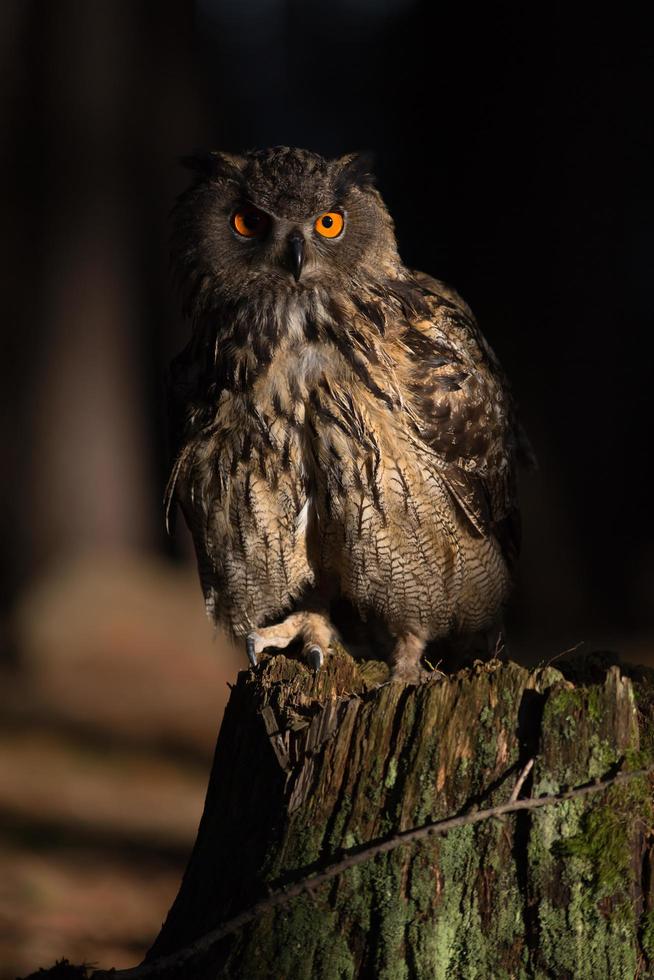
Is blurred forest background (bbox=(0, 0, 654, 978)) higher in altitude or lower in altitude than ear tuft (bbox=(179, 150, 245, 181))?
higher

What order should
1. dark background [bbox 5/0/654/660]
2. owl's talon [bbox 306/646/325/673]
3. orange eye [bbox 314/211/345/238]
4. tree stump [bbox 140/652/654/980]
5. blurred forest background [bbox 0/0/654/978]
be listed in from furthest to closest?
dark background [bbox 5/0/654/660] < blurred forest background [bbox 0/0/654/978] < orange eye [bbox 314/211/345/238] < owl's talon [bbox 306/646/325/673] < tree stump [bbox 140/652/654/980]

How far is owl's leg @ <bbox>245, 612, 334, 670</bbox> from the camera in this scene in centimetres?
346

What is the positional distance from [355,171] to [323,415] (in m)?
0.87

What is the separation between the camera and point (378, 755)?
2119 mm

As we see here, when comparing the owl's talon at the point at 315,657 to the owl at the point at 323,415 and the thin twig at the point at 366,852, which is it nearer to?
the owl at the point at 323,415

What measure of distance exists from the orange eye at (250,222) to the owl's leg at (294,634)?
50.9 inches

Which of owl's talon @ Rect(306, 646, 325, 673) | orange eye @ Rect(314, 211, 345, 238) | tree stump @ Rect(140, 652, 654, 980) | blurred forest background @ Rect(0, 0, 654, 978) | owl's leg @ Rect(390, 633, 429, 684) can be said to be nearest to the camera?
tree stump @ Rect(140, 652, 654, 980)

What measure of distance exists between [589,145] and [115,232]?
4269 mm

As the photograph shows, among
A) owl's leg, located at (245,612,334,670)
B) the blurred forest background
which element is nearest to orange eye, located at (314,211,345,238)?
owl's leg, located at (245,612,334,670)

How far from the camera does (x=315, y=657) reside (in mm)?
3176

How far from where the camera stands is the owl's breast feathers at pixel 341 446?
10.3 ft

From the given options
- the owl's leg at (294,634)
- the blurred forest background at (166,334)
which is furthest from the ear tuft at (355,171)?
the blurred forest background at (166,334)

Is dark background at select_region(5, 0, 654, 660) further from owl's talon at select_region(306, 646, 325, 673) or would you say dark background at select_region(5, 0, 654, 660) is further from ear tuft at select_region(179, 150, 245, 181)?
owl's talon at select_region(306, 646, 325, 673)

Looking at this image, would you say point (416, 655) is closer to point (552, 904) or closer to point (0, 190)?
point (552, 904)
